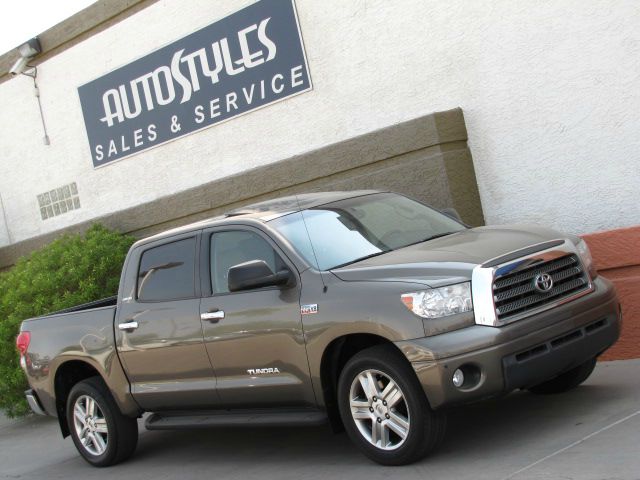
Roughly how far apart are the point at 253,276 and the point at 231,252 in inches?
31.8

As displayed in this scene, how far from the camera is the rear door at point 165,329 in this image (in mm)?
7617

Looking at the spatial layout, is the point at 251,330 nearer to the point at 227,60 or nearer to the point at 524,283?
the point at 524,283

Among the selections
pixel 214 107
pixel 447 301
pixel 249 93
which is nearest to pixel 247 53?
pixel 249 93

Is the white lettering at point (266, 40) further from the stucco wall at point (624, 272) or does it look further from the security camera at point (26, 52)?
the stucco wall at point (624, 272)

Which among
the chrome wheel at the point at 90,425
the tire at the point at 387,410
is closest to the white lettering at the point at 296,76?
the chrome wheel at the point at 90,425

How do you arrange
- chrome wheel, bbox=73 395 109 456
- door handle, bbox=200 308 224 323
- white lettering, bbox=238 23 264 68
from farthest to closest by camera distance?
white lettering, bbox=238 23 264 68
chrome wheel, bbox=73 395 109 456
door handle, bbox=200 308 224 323

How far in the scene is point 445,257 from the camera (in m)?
6.46

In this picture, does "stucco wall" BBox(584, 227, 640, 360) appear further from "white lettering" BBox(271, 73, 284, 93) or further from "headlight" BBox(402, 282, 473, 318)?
"white lettering" BBox(271, 73, 284, 93)

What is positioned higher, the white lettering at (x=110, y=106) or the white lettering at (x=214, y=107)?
the white lettering at (x=110, y=106)

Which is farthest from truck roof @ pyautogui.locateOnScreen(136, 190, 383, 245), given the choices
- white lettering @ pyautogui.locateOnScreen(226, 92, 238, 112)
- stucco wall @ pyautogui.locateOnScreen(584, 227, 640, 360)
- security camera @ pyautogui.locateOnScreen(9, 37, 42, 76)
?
security camera @ pyautogui.locateOnScreen(9, 37, 42, 76)

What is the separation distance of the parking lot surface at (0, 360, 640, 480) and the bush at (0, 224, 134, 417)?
79.2 inches

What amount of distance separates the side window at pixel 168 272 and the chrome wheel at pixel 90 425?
4.02 feet

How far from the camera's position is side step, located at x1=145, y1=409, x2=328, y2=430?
6.95 m

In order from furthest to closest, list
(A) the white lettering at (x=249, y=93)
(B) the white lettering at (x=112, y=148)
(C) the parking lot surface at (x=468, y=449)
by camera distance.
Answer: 1. (B) the white lettering at (x=112, y=148)
2. (A) the white lettering at (x=249, y=93)
3. (C) the parking lot surface at (x=468, y=449)
